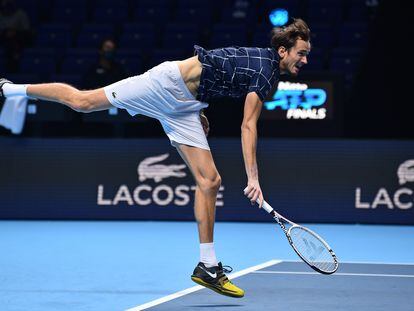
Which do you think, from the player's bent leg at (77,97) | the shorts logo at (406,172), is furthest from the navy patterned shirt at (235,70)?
the shorts logo at (406,172)

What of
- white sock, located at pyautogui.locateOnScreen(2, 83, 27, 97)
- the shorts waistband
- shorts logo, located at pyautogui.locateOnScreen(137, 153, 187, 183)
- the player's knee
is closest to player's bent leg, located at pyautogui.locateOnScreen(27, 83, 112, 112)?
white sock, located at pyautogui.locateOnScreen(2, 83, 27, 97)

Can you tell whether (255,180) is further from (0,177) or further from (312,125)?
(0,177)

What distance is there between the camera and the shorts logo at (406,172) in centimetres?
1179

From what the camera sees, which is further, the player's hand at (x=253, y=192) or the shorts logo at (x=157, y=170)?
the shorts logo at (x=157, y=170)

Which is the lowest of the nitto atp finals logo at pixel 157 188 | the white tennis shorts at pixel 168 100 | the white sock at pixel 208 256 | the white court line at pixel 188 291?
the white court line at pixel 188 291

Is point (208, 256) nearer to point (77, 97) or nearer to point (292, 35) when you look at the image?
point (77, 97)

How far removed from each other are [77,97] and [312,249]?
192cm

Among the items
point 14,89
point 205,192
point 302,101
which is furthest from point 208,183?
point 302,101

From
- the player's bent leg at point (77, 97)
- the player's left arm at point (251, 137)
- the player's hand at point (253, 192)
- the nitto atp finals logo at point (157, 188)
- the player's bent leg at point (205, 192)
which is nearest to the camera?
the player's hand at point (253, 192)

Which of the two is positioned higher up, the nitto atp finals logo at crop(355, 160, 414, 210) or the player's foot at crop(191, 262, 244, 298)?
the nitto atp finals logo at crop(355, 160, 414, 210)

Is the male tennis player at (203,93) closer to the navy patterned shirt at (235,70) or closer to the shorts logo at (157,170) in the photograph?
the navy patterned shirt at (235,70)

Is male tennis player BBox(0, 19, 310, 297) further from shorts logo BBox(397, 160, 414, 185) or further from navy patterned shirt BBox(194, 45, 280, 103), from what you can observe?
shorts logo BBox(397, 160, 414, 185)

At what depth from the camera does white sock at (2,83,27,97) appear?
7.38m

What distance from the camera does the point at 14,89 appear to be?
7.46 metres
